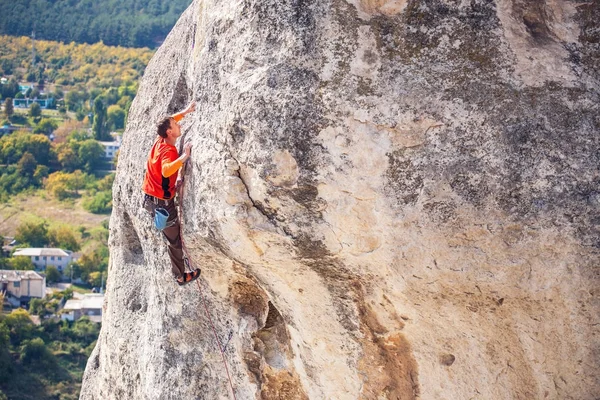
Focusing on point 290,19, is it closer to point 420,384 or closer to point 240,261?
point 240,261

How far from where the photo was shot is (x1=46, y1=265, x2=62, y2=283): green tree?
42688 mm

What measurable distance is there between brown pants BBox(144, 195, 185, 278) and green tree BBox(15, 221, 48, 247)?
43.3 meters

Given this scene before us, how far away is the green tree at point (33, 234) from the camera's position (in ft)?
154

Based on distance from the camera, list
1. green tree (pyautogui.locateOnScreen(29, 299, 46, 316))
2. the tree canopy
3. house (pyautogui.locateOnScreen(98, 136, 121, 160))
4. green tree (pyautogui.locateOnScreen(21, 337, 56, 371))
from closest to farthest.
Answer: green tree (pyautogui.locateOnScreen(21, 337, 56, 371)) < green tree (pyautogui.locateOnScreen(29, 299, 46, 316)) < house (pyautogui.locateOnScreen(98, 136, 121, 160)) < the tree canopy

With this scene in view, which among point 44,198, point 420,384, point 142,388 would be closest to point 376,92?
point 420,384

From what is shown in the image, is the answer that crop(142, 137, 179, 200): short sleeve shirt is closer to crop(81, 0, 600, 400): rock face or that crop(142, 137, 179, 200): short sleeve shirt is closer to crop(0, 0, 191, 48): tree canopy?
crop(81, 0, 600, 400): rock face

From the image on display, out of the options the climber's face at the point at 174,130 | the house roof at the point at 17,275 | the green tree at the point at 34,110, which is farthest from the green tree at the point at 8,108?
the climber's face at the point at 174,130

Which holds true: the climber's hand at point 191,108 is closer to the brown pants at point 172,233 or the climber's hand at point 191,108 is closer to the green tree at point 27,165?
the brown pants at point 172,233

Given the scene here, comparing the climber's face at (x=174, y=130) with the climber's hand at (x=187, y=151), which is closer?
the climber's hand at (x=187, y=151)

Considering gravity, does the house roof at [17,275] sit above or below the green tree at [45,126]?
below

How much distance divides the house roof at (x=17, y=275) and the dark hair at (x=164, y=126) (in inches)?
1511

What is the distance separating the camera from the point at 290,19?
177 inches

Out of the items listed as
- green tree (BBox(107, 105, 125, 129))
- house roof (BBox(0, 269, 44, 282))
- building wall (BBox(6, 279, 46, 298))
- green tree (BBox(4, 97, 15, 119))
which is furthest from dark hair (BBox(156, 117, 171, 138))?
green tree (BBox(4, 97, 15, 119))

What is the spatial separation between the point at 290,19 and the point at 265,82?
14.6 inches
